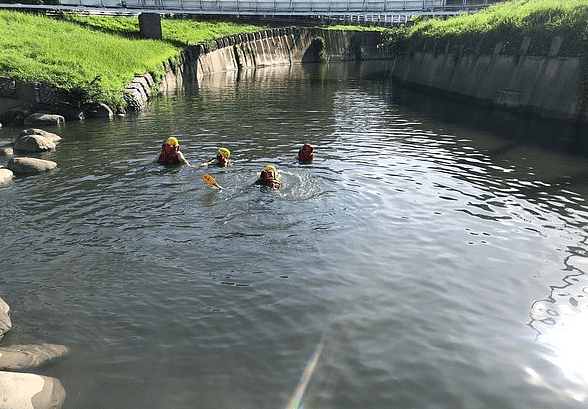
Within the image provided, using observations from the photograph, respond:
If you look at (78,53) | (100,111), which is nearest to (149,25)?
(78,53)

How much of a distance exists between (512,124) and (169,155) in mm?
17656

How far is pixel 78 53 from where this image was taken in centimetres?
3197

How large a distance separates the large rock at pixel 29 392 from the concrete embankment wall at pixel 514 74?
25.0 metres

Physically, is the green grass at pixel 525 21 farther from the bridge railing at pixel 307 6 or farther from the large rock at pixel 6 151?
the bridge railing at pixel 307 6

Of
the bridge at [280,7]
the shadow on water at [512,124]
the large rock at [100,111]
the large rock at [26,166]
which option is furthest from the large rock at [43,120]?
the bridge at [280,7]

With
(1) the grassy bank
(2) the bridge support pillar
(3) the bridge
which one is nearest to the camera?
(1) the grassy bank

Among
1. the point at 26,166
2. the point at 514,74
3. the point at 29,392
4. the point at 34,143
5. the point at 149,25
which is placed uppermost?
the point at 149,25

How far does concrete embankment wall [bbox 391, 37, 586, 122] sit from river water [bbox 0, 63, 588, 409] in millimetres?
6231

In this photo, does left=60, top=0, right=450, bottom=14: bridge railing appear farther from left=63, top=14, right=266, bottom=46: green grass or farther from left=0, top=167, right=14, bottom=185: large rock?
left=0, top=167, right=14, bottom=185: large rock

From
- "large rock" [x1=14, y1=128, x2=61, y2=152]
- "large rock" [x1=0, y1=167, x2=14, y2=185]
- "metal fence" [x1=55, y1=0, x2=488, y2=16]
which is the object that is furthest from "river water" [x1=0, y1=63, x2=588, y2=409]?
"metal fence" [x1=55, y1=0, x2=488, y2=16]

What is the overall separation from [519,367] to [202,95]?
106 feet

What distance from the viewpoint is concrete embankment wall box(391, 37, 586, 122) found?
24.3 m

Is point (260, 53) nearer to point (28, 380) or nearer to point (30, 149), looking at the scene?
point (30, 149)

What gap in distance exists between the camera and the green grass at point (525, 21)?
82.1 feet
